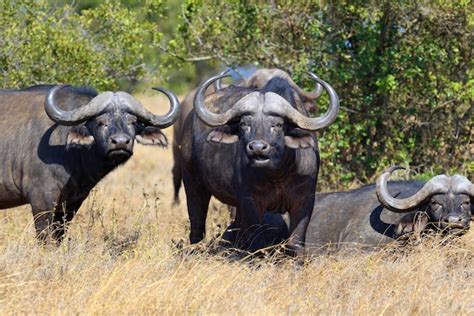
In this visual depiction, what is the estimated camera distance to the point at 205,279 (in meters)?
7.36

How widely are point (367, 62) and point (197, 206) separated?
278cm

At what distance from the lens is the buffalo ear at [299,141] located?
8836 mm

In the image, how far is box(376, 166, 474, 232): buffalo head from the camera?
927 cm

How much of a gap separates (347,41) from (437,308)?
5556 millimetres

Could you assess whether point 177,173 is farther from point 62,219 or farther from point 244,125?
point 244,125

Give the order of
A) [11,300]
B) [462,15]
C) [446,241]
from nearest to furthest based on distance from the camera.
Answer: [11,300] < [446,241] < [462,15]

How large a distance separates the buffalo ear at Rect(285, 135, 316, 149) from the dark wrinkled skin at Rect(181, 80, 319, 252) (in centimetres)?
3

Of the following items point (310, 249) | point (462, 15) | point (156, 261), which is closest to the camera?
point (156, 261)

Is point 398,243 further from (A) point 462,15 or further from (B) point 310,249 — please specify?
(A) point 462,15

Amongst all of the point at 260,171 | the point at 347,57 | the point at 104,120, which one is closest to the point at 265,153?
the point at 260,171

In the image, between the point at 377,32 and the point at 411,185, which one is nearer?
the point at 411,185

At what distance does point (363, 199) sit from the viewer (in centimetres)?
1028

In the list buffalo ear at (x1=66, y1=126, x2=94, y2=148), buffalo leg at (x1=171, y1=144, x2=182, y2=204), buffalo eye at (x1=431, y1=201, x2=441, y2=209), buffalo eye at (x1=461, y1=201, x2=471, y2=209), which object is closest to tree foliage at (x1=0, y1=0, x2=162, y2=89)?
buffalo ear at (x1=66, y1=126, x2=94, y2=148)

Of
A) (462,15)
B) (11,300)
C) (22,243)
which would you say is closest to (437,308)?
(11,300)
